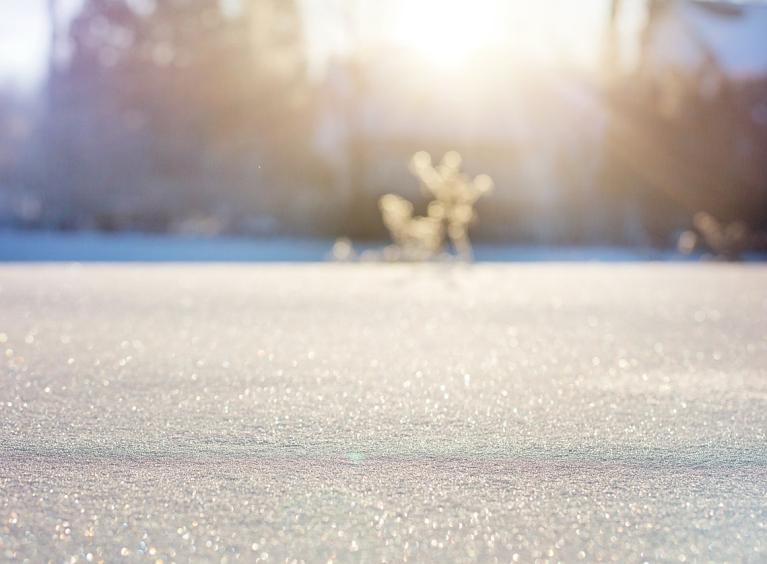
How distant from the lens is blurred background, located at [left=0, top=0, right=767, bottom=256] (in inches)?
679

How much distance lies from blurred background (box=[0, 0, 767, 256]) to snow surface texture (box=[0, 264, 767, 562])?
1045 centimetres

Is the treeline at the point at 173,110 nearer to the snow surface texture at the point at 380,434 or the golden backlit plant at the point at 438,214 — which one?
the golden backlit plant at the point at 438,214

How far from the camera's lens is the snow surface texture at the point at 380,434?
2.20m

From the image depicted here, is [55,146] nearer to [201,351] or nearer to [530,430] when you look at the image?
[201,351]

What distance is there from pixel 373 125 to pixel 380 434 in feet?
53.3

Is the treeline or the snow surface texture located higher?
the treeline

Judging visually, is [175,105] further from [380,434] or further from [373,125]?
[380,434]

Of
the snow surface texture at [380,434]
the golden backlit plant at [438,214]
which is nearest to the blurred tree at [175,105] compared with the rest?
the golden backlit plant at [438,214]

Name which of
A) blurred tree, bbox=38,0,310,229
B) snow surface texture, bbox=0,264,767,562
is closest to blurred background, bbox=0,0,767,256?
blurred tree, bbox=38,0,310,229

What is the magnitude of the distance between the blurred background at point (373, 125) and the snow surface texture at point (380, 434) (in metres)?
10.4

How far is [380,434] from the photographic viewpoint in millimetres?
3193

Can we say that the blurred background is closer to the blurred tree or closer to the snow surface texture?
the blurred tree

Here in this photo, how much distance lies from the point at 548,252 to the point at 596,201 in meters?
3.75

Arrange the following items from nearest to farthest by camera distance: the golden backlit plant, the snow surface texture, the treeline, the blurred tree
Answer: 1. the snow surface texture
2. the golden backlit plant
3. the treeline
4. the blurred tree
